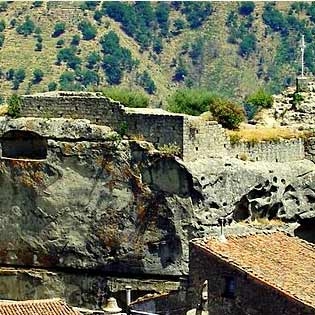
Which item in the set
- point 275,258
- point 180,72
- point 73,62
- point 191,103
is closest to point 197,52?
point 180,72

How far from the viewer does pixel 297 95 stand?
170 feet

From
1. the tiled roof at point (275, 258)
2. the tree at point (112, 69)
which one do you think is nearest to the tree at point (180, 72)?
the tree at point (112, 69)

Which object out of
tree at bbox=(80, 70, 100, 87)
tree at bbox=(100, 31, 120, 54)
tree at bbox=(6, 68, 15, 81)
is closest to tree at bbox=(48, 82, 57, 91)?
tree at bbox=(6, 68, 15, 81)

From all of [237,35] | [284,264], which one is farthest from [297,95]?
[237,35]

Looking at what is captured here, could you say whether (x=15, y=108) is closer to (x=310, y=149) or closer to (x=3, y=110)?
(x=3, y=110)

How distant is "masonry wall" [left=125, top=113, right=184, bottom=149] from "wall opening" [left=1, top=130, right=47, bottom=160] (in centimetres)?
314

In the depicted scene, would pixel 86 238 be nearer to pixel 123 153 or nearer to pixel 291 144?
pixel 123 153

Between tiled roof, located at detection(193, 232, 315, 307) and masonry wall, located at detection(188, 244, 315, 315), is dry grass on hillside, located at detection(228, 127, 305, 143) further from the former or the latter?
masonry wall, located at detection(188, 244, 315, 315)

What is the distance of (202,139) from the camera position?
4609 cm

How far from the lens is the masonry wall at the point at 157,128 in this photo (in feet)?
150

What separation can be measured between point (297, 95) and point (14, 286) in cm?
1185

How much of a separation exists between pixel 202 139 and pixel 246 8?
326 feet

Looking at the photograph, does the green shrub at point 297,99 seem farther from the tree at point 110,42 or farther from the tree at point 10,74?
the tree at point 110,42

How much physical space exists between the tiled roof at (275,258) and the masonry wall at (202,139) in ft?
26.4
